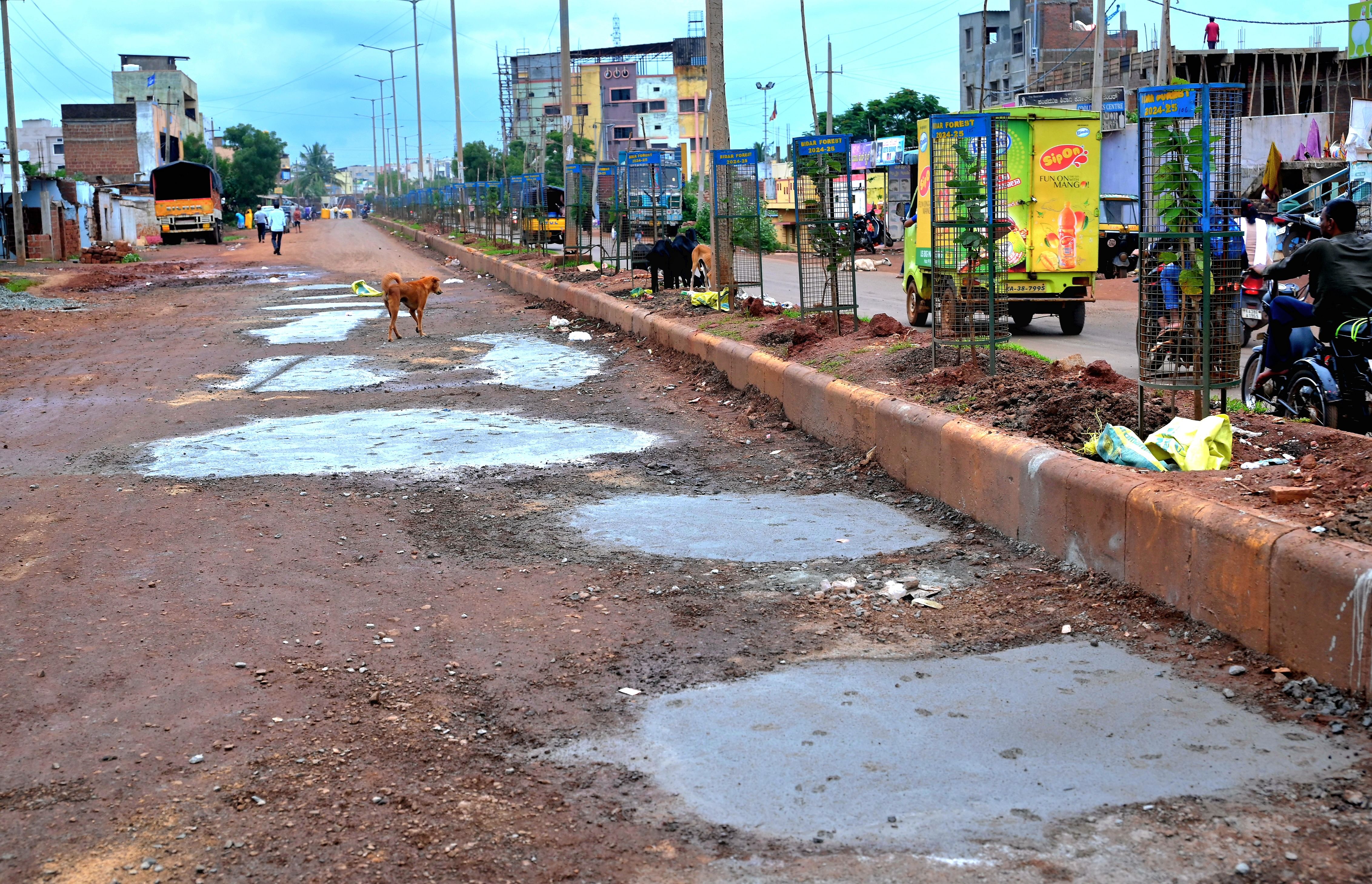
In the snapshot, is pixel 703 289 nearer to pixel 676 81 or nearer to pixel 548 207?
pixel 548 207

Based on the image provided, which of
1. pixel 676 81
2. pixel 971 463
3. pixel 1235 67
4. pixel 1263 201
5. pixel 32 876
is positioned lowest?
pixel 32 876

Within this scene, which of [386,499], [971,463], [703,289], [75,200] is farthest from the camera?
[75,200]

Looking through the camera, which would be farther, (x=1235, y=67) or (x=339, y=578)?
(x=1235, y=67)

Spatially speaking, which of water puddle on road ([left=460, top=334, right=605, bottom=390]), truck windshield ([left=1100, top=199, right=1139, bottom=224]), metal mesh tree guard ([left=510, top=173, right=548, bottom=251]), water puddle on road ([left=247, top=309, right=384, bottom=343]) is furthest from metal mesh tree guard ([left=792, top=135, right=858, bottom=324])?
metal mesh tree guard ([left=510, top=173, right=548, bottom=251])

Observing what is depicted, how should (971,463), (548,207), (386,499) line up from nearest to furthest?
1. (971,463)
2. (386,499)
3. (548,207)

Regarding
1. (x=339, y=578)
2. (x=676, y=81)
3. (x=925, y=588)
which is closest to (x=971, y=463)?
(x=925, y=588)

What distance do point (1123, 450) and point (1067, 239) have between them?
37.5 feet

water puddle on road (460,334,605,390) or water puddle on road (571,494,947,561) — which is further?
water puddle on road (460,334,605,390)

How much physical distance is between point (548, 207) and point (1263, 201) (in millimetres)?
28720

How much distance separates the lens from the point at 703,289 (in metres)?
17.2

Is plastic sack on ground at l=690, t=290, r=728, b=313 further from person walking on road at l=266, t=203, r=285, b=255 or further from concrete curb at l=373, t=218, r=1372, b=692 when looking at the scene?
person walking on road at l=266, t=203, r=285, b=255

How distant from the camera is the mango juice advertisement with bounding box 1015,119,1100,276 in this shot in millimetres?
16156

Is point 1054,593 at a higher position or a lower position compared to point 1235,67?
lower

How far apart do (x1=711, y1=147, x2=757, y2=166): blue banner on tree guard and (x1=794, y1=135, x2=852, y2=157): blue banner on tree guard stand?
12.2 feet
